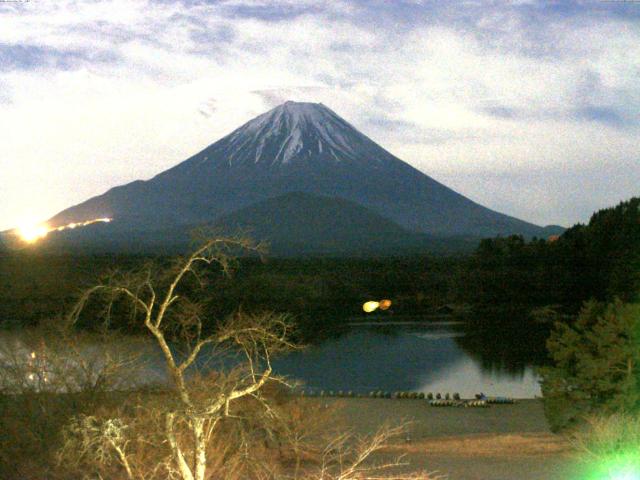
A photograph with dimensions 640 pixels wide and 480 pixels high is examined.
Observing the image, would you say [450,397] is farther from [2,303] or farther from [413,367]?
[2,303]

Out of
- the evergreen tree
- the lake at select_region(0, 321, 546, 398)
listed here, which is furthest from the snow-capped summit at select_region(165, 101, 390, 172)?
the evergreen tree

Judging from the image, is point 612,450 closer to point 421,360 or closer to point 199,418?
point 199,418

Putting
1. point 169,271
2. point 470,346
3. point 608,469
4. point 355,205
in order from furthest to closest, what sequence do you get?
point 355,205, point 470,346, point 608,469, point 169,271

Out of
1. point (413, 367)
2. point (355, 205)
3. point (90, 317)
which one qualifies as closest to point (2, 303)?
point (90, 317)

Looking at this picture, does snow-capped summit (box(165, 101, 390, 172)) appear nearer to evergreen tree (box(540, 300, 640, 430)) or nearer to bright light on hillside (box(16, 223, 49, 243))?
evergreen tree (box(540, 300, 640, 430))

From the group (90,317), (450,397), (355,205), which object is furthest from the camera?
(355,205)

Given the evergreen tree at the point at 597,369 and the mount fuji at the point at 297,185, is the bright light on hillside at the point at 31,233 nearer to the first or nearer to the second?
the evergreen tree at the point at 597,369

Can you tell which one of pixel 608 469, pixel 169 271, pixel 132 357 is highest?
pixel 169 271
